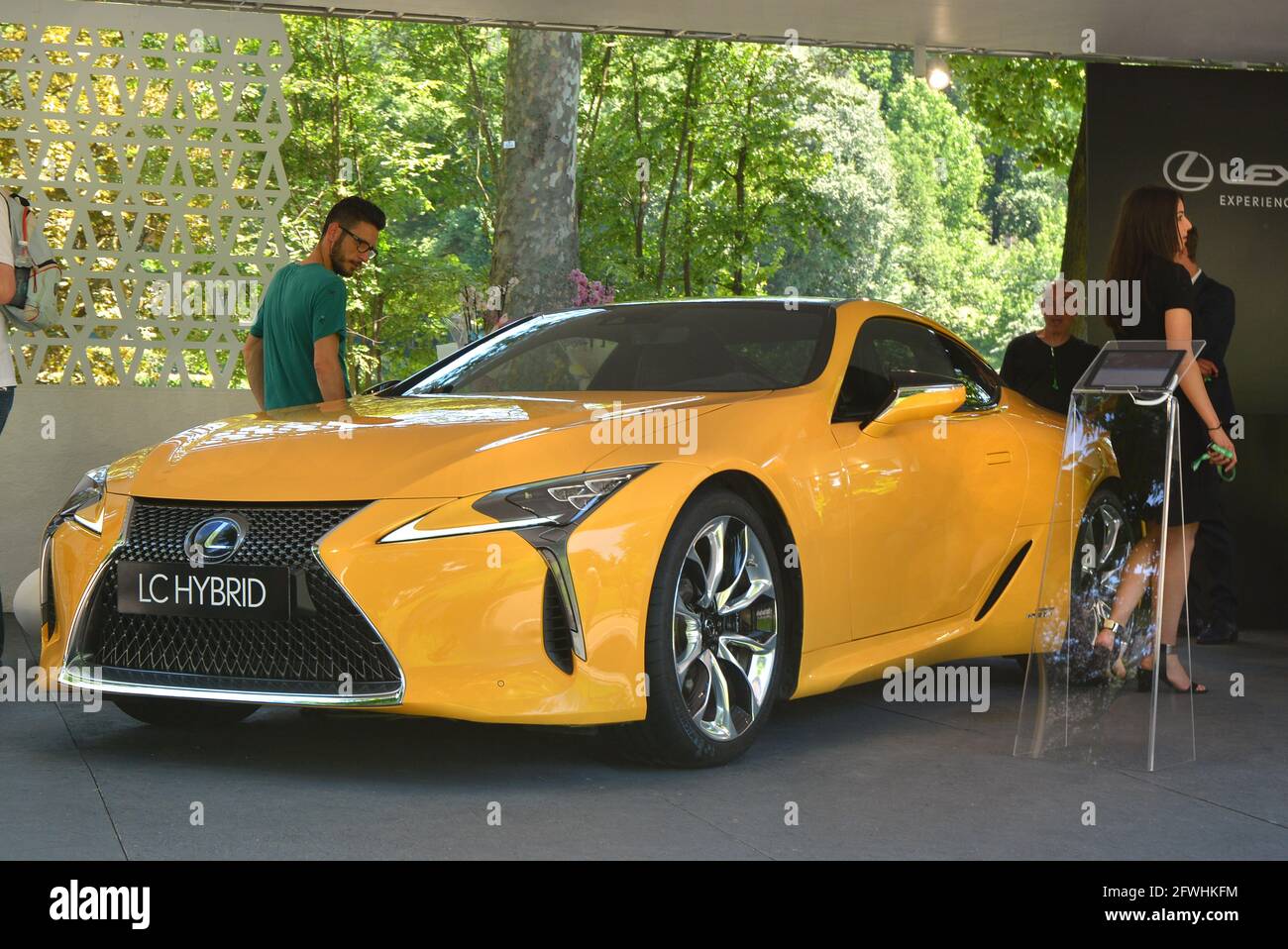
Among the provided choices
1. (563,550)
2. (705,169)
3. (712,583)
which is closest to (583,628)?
(563,550)

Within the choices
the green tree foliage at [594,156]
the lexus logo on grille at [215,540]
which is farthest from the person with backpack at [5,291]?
the green tree foliage at [594,156]

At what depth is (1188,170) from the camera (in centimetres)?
921

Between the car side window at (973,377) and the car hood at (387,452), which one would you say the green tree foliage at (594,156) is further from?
the car hood at (387,452)

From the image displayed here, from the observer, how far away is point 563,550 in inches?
168

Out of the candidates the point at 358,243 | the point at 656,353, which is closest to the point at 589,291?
the point at 358,243

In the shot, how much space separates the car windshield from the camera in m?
5.50

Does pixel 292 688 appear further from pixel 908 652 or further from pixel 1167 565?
pixel 1167 565

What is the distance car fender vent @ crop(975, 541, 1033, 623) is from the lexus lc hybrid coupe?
0.04 m

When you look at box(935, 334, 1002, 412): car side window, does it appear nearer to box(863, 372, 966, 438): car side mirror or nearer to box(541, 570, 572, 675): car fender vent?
box(863, 372, 966, 438): car side mirror

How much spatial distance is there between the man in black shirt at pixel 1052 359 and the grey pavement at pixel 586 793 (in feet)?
10.9

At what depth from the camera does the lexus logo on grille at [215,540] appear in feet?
14.4

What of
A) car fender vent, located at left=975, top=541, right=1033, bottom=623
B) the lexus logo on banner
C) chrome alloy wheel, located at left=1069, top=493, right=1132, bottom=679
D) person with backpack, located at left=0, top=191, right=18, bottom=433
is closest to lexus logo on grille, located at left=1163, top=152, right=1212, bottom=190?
the lexus logo on banner

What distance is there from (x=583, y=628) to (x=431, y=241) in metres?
37.5
